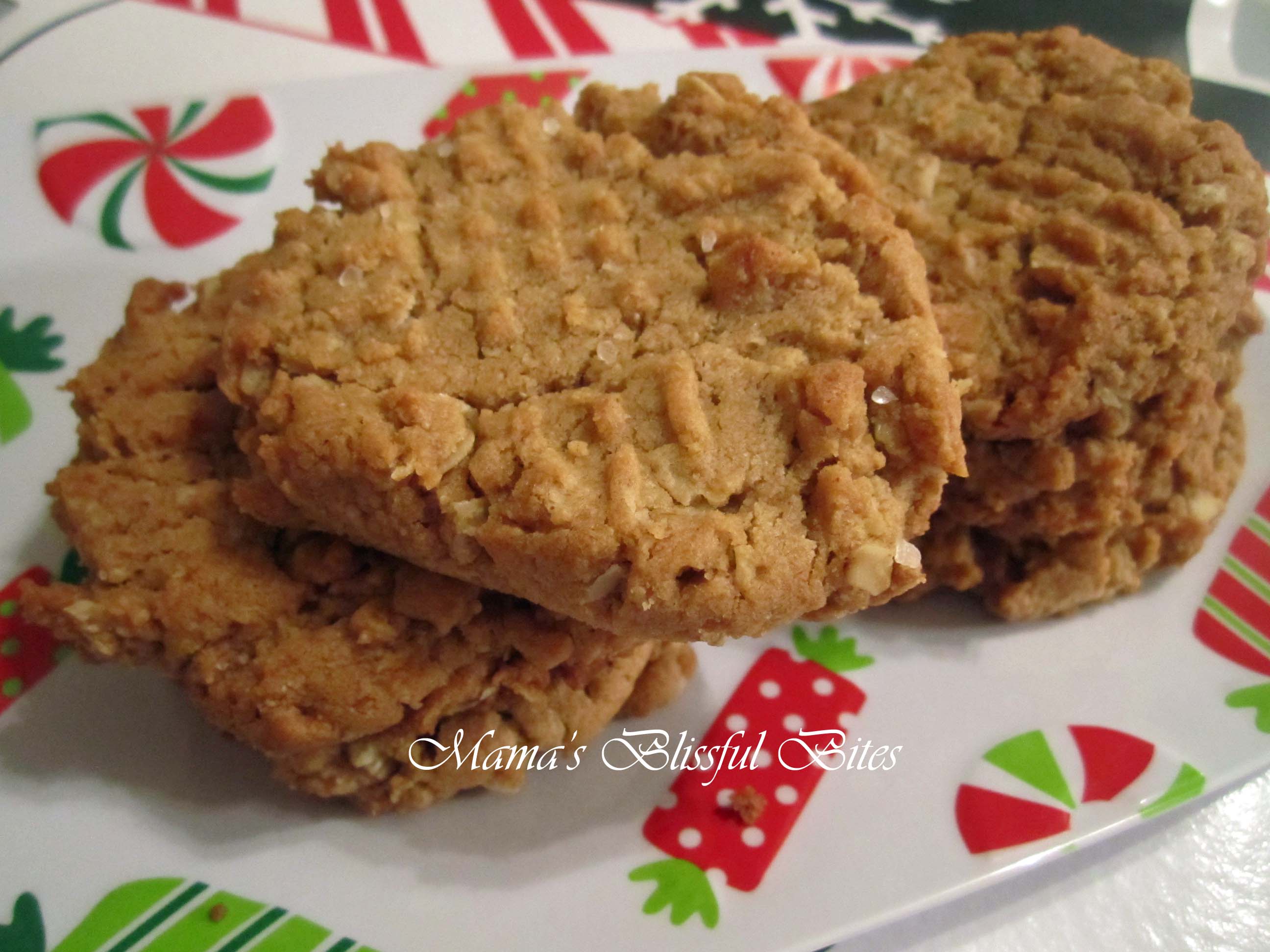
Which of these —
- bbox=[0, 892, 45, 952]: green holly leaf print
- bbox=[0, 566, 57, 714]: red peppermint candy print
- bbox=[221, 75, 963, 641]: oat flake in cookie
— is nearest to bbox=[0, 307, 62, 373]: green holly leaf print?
bbox=[0, 566, 57, 714]: red peppermint candy print

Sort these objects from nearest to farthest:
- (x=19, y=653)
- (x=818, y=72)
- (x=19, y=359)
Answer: (x=19, y=653)
(x=19, y=359)
(x=818, y=72)

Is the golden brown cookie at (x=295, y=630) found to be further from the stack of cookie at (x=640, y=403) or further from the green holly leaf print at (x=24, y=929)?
the green holly leaf print at (x=24, y=929)

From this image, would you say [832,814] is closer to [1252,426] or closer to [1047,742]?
[1047,742]

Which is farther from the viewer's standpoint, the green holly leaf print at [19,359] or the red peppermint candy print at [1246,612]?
the green holly leaf print at [19,359]

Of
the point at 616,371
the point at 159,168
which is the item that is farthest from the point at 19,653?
the point at 159,168

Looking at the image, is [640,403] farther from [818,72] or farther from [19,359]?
[818,72]

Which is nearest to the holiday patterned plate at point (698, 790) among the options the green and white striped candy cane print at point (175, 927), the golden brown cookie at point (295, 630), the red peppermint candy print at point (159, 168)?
the green and white striped candy cane print at point (175, 927)
